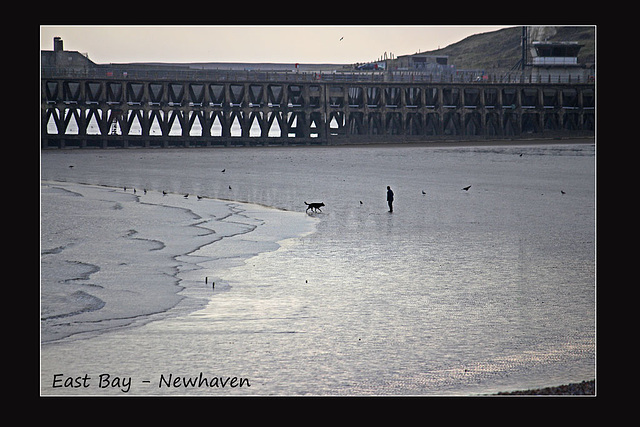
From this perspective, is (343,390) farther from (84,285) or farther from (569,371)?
(84,285)

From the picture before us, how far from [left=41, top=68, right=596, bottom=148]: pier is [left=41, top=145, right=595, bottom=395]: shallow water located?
4401 cm

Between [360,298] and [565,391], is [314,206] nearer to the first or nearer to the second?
[360,298]

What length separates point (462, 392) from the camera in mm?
9664

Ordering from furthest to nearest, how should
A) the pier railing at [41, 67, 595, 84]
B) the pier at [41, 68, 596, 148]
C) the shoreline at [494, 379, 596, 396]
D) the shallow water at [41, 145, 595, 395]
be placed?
1. the pier railing at [41, 67, 595, 84]
2. the pier at [41, 68, 596, 148]
3. the shallow water at [41, 145, 595, 395]
4. the shoreline at [494, 379, 596, 396]

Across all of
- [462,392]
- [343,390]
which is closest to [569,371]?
[462,392]

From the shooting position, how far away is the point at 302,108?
80125 mm

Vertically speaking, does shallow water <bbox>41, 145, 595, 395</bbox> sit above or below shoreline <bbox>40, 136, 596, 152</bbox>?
below

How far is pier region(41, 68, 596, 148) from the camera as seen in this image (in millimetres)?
75312

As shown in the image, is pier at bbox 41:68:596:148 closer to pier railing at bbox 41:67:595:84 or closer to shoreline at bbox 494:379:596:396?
pier railing at bbox 41:67:595:84

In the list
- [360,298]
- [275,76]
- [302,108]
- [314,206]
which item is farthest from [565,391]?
[275,76]

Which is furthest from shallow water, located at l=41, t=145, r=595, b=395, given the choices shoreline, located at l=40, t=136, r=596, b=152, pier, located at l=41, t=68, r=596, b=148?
pier, located at l=41, t=68, r=596, b=148
